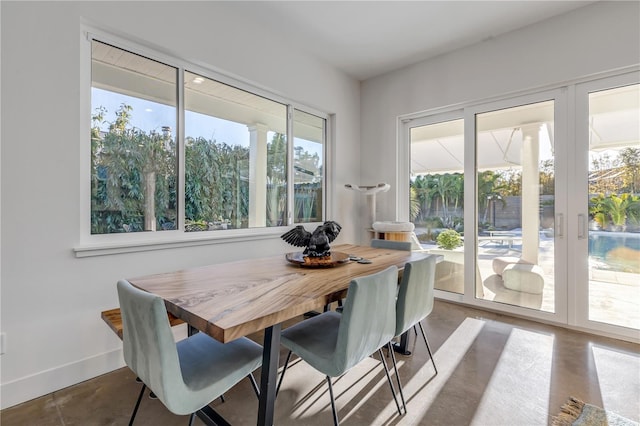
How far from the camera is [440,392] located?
184 cm

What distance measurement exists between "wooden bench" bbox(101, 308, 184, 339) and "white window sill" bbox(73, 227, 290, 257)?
41cm

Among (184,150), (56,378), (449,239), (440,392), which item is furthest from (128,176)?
(449,239)

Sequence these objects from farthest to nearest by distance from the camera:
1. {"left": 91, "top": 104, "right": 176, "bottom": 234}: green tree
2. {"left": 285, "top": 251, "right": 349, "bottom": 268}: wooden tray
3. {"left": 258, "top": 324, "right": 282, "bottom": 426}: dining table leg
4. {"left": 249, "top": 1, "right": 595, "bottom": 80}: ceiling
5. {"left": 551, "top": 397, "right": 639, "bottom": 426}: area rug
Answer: {"left": 249, "top": 1, "right": 595, "bottom": 80}: ceiling
{"left": 91, "top": 104, "right": 176, "bottom": 234}: green tree
{"left": 285, "top": 251, "right": 349, "bottom": 268}: wooden tray
{"left": 551, "top": 397, "right": 639, "bottom": 426}: area rug
{"left": 258, "top": 324, "right": 282, "bottom": 426}: dining table leg

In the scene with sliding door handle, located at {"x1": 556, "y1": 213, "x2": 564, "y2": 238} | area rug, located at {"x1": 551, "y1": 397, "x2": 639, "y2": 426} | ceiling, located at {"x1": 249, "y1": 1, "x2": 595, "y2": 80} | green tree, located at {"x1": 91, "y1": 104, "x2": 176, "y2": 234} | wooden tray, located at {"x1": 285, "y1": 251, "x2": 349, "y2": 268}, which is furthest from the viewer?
sliding door handle, located at {"x1": 556, "y1": 213, "x2": 564, "y2": 238}

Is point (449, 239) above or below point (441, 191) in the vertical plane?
below

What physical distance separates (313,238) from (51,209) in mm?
1633

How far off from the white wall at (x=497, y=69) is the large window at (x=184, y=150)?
3.93 feet

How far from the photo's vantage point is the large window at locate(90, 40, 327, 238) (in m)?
2.17

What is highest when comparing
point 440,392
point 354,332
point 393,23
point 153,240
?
point 393,23

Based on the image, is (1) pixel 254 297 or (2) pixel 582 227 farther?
(2) pixel 582 227

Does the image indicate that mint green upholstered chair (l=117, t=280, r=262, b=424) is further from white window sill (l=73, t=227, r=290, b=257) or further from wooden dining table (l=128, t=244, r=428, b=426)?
white window sill (l=73, t=227, r=290, b=257)

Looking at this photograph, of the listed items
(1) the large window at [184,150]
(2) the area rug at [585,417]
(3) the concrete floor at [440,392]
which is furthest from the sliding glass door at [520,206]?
(1) the large window at [184,150]

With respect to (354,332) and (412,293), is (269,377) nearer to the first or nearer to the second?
(354,332)

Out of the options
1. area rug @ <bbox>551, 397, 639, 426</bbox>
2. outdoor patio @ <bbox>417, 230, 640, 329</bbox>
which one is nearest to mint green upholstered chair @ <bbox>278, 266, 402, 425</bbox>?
area rug @ <bbox>551, 397, 639, 426</bbox>
